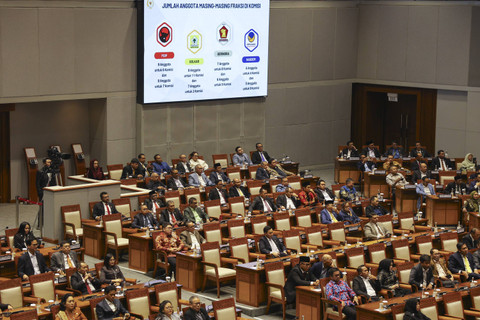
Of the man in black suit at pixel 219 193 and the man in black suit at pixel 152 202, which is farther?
the man in black suit at pixel 219 193

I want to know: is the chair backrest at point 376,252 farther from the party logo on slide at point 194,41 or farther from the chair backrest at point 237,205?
the party logo on slide at point 194,41

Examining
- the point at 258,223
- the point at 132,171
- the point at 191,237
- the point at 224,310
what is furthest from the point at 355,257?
the point at 132,171

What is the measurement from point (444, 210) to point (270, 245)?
20.3ft

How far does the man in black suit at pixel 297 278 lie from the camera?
14.2 meters

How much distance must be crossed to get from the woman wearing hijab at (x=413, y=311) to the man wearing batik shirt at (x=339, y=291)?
916mm

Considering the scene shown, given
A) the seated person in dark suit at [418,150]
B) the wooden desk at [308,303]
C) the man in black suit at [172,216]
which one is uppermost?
the seated person in dark suit at [418,150]

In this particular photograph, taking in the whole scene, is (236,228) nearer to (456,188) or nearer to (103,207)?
(103,207)

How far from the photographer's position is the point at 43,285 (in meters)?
13.3

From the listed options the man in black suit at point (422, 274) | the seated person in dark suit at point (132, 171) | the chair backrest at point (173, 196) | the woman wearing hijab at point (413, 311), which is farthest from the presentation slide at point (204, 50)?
the woman wearing hijab at point (413, 311)

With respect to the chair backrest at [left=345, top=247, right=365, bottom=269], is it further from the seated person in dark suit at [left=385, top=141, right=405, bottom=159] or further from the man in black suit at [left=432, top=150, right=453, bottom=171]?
the seated person in dark suit at [left=385, top=141, right=405, bottom=159]

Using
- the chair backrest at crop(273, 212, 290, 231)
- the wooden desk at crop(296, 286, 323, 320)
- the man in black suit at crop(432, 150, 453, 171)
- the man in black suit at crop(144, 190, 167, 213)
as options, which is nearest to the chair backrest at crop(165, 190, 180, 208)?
the man in black suit at crop(144, 190, 167, 213)

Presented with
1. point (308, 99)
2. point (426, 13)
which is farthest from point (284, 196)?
point (426, 13)

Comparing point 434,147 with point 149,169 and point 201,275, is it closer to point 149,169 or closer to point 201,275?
point 149,169

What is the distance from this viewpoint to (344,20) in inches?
1100
